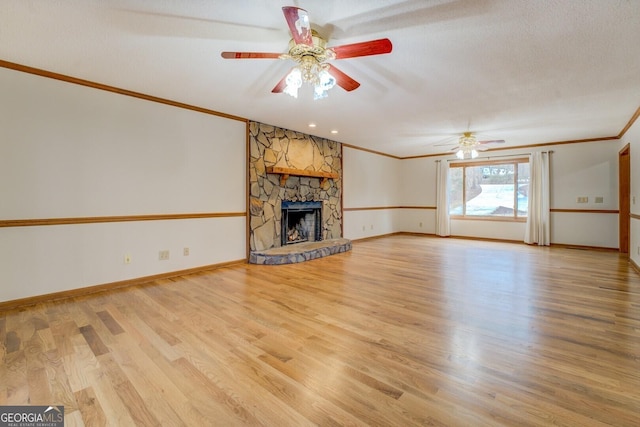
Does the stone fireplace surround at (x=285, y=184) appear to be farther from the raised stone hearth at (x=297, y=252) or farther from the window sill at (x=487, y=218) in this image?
the window sill at (x=487, y=218)

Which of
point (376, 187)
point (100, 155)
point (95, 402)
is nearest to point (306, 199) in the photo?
point (376, 187)

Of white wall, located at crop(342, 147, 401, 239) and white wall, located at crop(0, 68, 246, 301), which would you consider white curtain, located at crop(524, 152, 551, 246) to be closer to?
white wall, located at crop(342, 147, 401, 239)

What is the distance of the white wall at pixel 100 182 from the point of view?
2852mm

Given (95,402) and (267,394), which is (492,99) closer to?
(267,394)

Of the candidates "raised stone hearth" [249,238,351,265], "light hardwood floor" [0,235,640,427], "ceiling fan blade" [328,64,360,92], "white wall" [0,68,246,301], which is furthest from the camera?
"raised stone hearth" [249,238,351,265]

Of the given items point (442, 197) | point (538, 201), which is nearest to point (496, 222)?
point (538, 201)

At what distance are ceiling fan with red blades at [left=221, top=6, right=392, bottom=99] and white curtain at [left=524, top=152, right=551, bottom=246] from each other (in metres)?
6.05

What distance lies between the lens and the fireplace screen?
545cm

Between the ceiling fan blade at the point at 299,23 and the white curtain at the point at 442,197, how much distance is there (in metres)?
6.79

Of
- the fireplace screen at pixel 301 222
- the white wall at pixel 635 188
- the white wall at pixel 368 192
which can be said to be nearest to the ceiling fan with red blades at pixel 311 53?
the fireplace screen at pixel 301 222

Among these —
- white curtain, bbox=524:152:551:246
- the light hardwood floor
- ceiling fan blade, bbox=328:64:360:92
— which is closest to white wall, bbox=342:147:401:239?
white curtain, bbox=524:152:551:246

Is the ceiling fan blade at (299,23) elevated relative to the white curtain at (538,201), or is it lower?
elevated

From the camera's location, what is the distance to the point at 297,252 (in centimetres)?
490

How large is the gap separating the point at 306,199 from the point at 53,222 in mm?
3767
